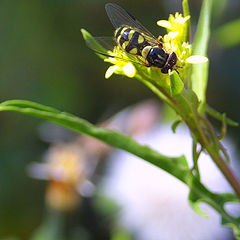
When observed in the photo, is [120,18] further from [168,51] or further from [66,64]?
[66,64]

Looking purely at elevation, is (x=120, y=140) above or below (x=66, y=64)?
above

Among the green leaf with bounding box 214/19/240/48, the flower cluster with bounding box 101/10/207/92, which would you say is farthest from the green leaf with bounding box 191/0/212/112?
the green leaf with bounding box 214/19/240/48

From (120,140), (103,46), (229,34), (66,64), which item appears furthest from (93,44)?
(66,64)

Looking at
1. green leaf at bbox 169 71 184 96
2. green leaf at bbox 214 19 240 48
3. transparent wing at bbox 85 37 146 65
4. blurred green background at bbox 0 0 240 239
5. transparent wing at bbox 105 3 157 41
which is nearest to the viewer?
green leaf at bbox 169 71 184 96

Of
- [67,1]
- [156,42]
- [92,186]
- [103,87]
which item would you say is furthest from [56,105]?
[156,42]

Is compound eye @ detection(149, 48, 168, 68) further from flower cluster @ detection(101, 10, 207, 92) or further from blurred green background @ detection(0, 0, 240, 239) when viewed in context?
blurred green background @ detection(0, 0, 240, 239)

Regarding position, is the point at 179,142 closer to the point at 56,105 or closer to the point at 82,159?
the point at 82,159
